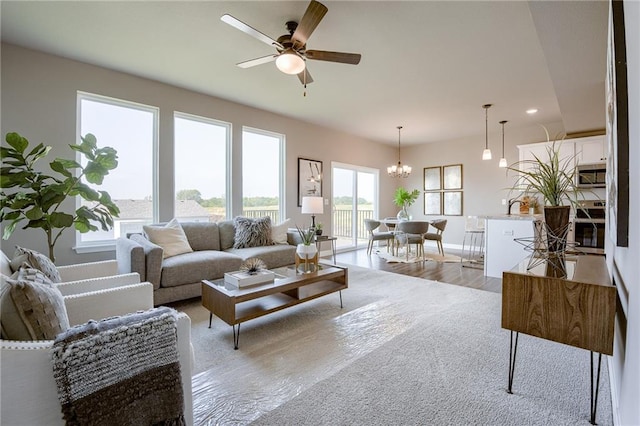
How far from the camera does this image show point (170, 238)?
3.48 m

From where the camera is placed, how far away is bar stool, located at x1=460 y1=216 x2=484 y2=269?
17.6ft

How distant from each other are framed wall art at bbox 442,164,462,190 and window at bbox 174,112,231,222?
5.43 m

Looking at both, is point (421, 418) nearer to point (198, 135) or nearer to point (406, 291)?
point (406, 291)

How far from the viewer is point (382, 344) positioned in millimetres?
2256

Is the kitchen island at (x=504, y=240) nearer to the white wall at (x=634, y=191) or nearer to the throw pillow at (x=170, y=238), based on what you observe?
the white wall at (x=634, y=191)

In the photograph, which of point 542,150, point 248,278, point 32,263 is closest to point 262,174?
point 248,278

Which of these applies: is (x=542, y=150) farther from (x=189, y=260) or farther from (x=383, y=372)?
(x=189, y=260)

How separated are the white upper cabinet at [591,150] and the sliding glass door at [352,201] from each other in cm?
402

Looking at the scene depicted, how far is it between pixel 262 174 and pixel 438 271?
3421 mm

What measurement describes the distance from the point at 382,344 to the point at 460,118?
485cm

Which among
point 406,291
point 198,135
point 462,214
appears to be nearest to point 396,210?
point 462,214

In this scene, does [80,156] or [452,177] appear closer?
[80,156]

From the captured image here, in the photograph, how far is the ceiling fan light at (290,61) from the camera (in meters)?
2.46

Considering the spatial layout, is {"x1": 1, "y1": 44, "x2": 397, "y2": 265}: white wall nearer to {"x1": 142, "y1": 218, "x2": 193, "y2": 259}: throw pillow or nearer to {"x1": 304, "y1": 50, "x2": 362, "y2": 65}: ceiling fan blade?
{"x1": 142, "y1": 218, "x2": 193, "y2": 259}: throw pillow
